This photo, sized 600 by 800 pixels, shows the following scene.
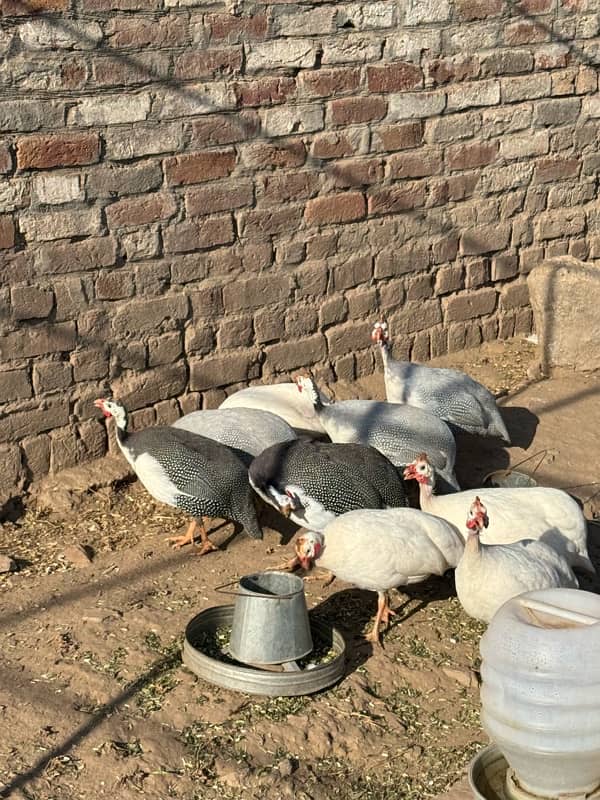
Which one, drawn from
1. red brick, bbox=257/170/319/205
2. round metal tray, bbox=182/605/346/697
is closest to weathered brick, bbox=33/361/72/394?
red brick, bbox=257/170/319/205

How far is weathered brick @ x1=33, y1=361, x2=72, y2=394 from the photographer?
21.1 feet

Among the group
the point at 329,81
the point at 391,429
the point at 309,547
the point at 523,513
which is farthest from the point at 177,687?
the point at 329,81

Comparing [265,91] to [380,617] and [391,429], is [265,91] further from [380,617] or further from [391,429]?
[380,617]

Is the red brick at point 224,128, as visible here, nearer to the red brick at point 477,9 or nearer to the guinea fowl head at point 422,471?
the red brick at point 477,9

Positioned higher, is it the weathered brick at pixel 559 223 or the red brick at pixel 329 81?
the red brick at pixel 329 81

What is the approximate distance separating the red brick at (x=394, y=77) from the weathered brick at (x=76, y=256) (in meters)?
2.06

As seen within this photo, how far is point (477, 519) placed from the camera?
5.06m

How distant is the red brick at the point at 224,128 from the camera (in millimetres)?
6668

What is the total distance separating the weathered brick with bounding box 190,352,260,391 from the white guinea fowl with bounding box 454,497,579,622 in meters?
2.43

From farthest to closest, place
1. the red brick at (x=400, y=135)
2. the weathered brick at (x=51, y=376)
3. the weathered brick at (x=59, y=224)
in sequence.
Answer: the red brick at (x=400, y=135), the weathered brick at (x=51, y=376), the weathered brick at (x=59, y=224)

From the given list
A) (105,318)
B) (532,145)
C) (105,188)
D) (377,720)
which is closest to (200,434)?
(105,318)

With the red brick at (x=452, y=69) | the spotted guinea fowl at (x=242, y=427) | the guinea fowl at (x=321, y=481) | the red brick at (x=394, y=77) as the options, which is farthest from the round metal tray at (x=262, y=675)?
Result: the red brick at (x=452, y=69)

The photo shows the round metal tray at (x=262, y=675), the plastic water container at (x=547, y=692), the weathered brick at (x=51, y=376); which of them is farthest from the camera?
the weathered brick at (x=51, y=376)

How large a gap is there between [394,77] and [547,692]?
4.76 meters
